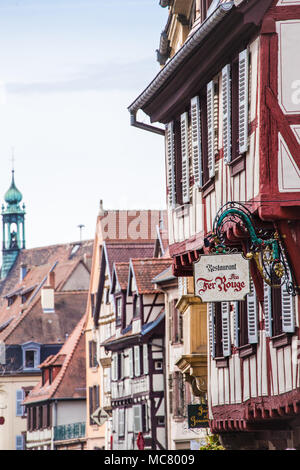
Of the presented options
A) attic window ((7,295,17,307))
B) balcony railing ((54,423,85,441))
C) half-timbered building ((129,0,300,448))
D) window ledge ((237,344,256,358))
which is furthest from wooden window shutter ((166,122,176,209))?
attic window ((7,295,17,307))

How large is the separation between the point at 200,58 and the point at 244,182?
346 cm

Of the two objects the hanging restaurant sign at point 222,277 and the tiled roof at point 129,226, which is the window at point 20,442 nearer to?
the tiled roof at point 129,226

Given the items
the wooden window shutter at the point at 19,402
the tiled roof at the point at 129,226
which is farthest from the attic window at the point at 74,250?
the tiled roof at the point at 129,226

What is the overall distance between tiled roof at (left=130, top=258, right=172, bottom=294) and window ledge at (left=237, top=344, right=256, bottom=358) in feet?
88.4

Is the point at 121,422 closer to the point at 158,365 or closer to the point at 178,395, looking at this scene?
the point at 158,365

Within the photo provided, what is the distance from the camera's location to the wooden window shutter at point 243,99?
77.4 feet

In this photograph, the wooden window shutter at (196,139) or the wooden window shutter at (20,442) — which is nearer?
the wooden window shutter at (196,139)

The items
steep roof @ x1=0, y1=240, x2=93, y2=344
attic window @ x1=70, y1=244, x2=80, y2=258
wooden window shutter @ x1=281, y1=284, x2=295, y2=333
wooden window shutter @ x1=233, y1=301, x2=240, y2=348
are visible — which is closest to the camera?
wooden window shutter @ x1=281, y1=284, x2=295, y2=333

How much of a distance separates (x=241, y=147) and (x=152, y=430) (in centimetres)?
3059

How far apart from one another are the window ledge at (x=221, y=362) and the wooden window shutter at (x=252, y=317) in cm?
264

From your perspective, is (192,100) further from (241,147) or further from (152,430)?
(152,430)

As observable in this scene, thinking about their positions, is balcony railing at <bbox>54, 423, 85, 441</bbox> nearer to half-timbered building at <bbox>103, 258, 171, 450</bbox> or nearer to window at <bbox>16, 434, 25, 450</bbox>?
window at <bbox>16, 434, 25, 450</bbox>

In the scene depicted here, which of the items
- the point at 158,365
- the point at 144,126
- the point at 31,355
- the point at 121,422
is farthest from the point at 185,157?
the point at 31,355

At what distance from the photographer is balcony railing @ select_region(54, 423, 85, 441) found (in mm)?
Answer: 69562
